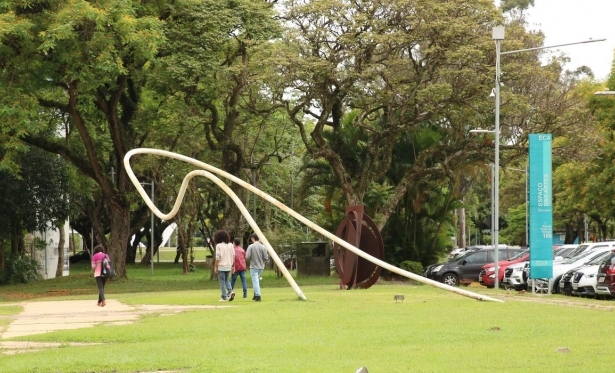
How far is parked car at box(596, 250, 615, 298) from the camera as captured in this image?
26.3m

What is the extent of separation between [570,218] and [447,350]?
5730cm

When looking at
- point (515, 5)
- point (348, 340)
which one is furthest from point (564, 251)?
point (515, 5)

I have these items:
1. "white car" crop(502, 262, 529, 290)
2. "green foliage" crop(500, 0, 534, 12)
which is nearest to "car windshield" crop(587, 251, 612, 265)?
"white car" crop(502, 262, 529, 290)

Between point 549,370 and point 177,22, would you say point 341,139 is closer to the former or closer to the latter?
point 177,22

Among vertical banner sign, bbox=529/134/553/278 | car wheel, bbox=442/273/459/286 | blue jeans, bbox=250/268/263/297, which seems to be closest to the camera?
blue jeans, bbox=250/268/263/297

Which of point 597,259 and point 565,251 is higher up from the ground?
point 565,251

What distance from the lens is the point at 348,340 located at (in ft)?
46.3

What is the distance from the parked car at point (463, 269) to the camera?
3678 cm

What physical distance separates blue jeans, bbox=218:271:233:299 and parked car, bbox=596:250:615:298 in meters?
9.73

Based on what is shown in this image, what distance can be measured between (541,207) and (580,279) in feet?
8.88

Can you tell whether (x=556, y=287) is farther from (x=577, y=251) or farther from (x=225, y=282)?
(x=225, y=282)

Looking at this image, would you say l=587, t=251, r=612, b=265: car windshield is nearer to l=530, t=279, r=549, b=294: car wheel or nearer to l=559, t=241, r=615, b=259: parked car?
l=530, t=279, r=549, b=294: car wheel

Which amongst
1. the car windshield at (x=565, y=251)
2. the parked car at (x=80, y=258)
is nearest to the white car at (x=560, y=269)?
the car windshield at (x=565, y=251)

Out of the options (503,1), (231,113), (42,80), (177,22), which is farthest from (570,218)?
(42,80)
